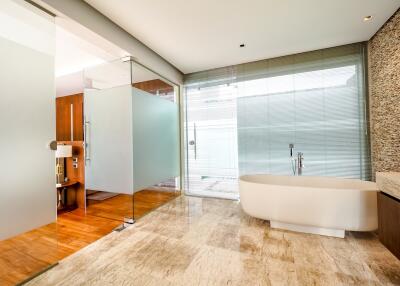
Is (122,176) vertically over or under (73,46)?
under

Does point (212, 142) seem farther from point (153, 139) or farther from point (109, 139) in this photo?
point (109, 139)

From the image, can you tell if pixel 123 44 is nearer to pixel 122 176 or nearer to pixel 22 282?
pixel 122 176

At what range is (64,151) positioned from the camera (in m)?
3.02

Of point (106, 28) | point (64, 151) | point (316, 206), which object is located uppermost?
point (106, 28)

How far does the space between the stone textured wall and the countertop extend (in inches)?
42.5

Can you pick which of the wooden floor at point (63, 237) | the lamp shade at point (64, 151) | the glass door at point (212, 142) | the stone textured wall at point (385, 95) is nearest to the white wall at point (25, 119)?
the wooden floor at point (63, 237)

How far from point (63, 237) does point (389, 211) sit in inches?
124

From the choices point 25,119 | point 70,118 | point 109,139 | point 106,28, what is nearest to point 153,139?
point 109,139

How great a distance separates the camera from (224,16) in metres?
2.07

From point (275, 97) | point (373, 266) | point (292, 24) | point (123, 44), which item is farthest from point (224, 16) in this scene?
point (373, 266)

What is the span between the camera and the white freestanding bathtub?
184 cm

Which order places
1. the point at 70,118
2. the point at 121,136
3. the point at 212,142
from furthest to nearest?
the point at 70,118 → the point at 212,142 → the point at 121,136

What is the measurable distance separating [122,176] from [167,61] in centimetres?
211

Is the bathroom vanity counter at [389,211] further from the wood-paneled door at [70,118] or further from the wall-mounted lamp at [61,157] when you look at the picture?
the wood-paneled door at [70,118]
